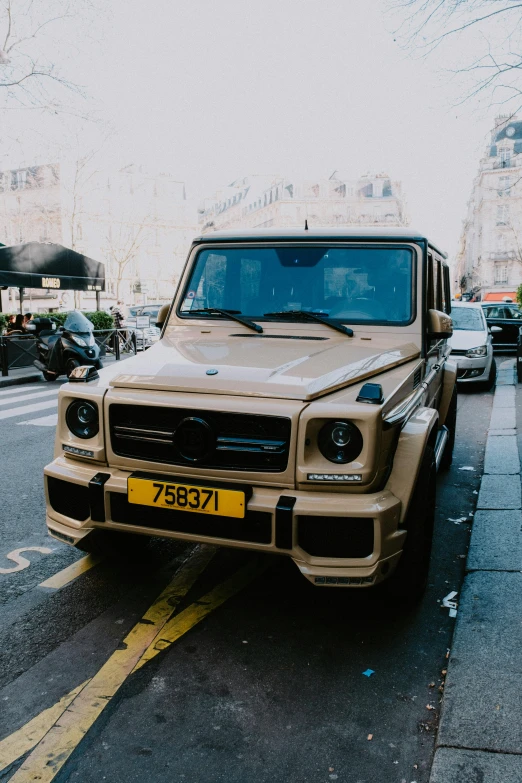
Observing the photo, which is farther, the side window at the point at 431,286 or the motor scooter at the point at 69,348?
the motor scooter at the point at 69,348

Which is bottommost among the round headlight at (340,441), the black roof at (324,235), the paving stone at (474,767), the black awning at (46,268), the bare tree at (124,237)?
the paving stone at (474,767)

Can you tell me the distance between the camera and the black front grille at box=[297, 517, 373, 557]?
9.74ft

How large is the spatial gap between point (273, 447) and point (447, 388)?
340cm

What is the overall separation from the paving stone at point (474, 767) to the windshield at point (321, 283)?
250 cm

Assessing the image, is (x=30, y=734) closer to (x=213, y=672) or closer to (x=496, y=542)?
(x=213, y=672)

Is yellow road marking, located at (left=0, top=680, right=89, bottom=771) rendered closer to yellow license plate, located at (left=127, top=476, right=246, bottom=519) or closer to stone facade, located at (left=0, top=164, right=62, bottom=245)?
yellow license plate, located at (left=127, top=476, right=246, bottom=519)

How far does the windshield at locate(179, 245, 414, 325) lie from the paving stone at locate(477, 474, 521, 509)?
6.66 feet

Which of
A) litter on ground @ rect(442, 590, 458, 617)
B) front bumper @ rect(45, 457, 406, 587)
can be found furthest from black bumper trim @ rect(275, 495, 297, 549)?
litter on ground @ rect(442, 590, 458, 617)

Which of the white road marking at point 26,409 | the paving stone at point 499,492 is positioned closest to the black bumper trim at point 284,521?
the paving stone at point 499,492

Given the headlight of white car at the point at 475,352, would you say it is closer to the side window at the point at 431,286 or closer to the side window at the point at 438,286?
the side window at the point at 438,286

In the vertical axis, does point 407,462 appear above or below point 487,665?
above

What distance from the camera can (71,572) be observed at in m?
4.12

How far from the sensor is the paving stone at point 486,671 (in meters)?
2.55

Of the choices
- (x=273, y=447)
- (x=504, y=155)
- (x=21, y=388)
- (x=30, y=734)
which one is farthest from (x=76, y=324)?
(x=504, y=155)
